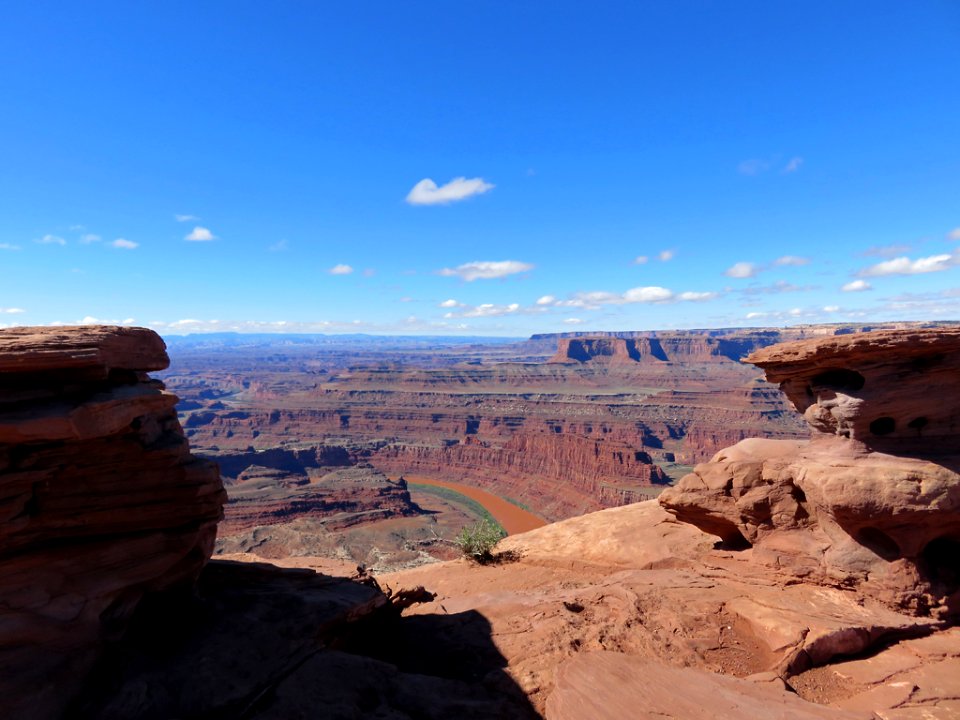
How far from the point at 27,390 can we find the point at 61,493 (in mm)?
2367

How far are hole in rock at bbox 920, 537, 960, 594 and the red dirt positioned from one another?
61.2 m

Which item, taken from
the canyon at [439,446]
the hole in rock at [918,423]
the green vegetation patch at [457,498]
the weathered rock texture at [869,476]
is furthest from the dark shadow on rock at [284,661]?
the green vegetation patch at [457,498]

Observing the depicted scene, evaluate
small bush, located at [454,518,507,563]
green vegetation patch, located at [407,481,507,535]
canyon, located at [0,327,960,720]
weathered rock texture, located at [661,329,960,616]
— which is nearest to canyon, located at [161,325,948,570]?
green vegetation patch, located at [407,481,507,535]

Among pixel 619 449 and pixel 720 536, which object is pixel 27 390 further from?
pixel 619 449

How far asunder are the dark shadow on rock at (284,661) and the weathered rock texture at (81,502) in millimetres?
757

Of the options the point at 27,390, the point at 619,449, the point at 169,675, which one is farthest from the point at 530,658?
the point at 619,449

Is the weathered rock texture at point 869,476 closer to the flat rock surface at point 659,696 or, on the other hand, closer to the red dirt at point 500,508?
the flat rock surface at point 659,696

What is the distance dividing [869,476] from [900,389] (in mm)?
2966

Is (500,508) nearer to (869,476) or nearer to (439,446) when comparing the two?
(439,446)

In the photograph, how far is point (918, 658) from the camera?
38.0ft

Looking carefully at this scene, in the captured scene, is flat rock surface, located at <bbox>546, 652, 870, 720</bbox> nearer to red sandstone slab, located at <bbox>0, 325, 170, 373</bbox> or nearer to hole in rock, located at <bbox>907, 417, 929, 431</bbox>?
hole in rock, located at <bbox>907, 417, 929, 431</bbox>

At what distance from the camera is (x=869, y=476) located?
1351 centimetres

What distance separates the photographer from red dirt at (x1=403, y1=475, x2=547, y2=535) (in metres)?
77.2

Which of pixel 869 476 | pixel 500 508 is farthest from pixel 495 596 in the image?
pixel 500 508
